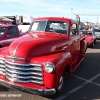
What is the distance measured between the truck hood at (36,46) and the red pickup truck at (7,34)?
3647 mm

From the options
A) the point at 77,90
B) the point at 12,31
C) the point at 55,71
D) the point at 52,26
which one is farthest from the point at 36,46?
the point at 12,31

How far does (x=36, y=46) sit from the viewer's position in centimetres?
436

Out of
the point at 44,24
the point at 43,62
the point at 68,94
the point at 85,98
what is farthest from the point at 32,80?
the point at 44,24

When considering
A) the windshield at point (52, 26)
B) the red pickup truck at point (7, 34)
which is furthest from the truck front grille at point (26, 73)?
the red pickup truck at point (7, 34)

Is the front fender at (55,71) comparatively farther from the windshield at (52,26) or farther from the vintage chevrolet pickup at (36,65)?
the windshield at (52,26)

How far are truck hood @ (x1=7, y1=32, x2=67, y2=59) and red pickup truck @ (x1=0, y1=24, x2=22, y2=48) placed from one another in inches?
144

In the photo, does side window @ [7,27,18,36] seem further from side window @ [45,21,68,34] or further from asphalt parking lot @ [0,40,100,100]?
asphalt parking lot @ [0,40,100,100]

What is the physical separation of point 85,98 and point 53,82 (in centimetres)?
113

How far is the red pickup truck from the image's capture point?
8297 millimetres

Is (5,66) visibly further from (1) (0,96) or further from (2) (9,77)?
(1) (0,96)

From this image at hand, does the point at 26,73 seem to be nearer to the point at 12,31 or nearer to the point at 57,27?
the point at 57,27

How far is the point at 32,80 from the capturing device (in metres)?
3.91

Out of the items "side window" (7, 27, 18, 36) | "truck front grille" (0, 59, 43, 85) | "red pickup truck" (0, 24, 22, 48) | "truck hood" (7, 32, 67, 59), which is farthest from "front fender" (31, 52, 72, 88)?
"side window" (7, 27, 18, 36)

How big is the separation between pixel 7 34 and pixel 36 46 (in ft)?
15.6
